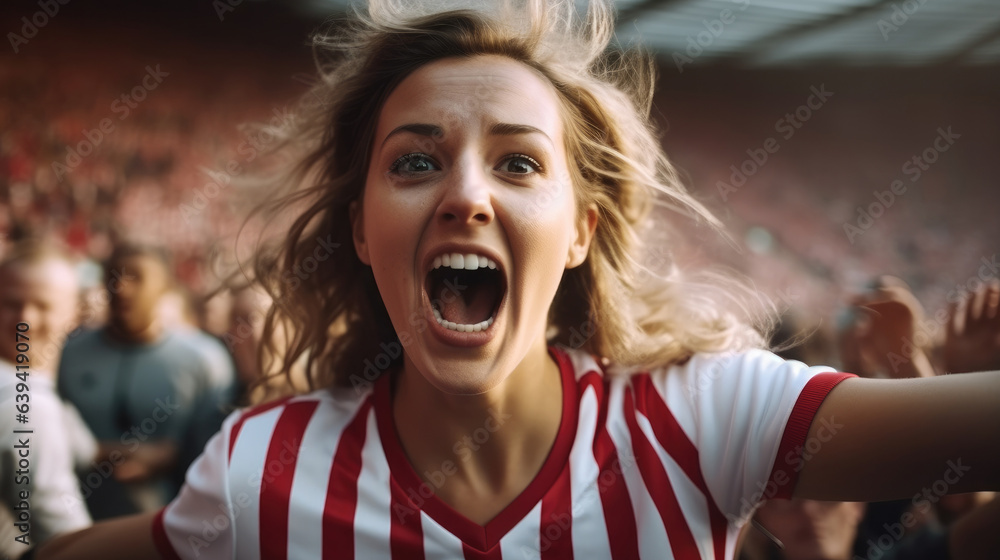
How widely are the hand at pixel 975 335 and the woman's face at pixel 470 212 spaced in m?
0.93

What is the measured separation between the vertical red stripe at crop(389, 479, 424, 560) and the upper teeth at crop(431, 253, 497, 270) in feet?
1.50

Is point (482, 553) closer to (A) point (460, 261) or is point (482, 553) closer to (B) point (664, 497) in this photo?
(B) point (664, 497)

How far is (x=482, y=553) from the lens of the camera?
1.16 metres

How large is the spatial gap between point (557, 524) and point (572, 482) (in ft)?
0.27

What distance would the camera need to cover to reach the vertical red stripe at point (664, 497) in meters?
1.16

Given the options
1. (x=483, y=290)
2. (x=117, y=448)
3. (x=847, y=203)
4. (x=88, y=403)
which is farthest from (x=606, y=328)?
(x=847, y=203)
